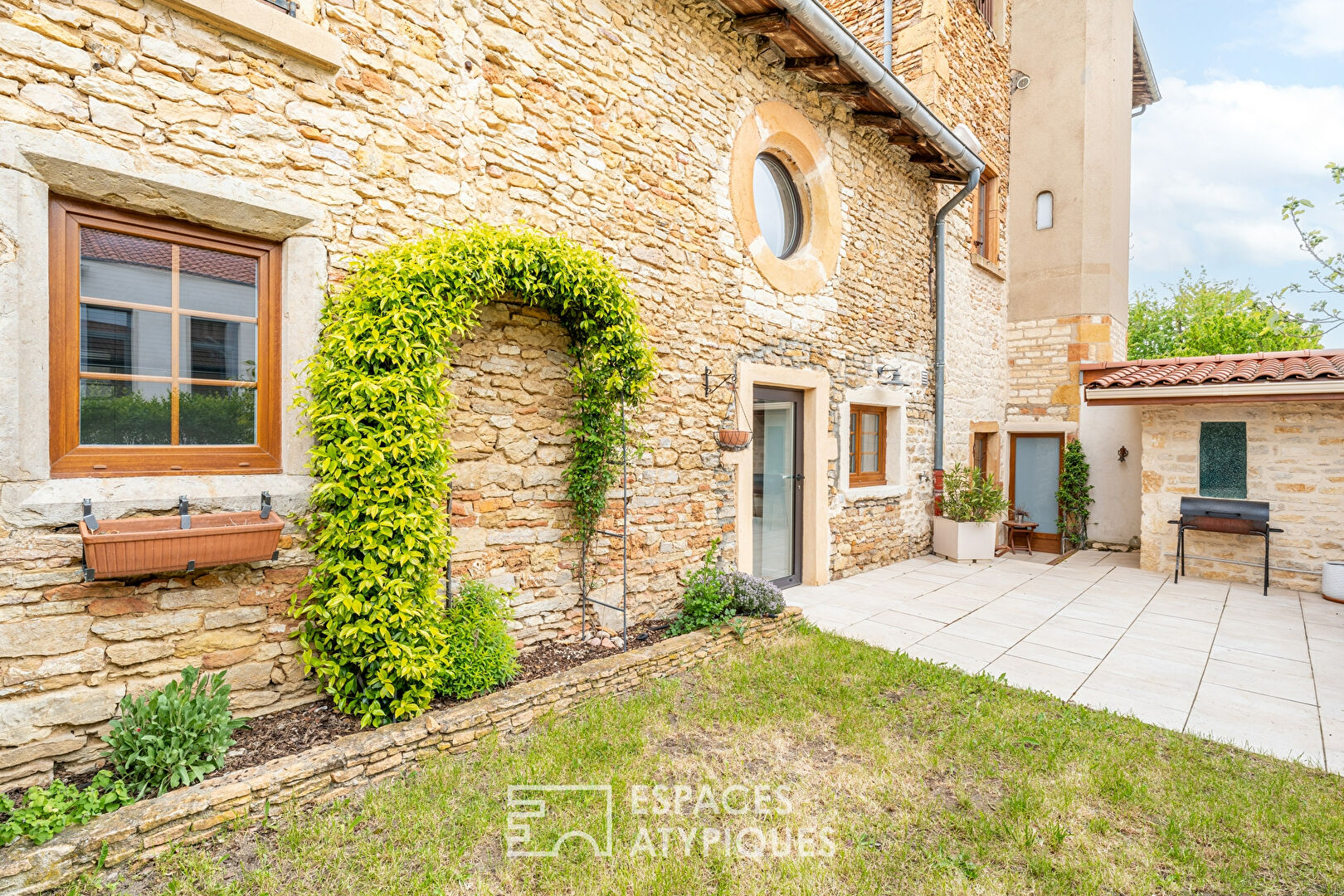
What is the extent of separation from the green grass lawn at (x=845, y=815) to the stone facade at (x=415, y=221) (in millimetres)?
993

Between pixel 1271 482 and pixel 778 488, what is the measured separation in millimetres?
5575

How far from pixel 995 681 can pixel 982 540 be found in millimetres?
4158

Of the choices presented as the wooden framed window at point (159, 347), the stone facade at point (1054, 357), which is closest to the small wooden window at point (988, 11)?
the stone facade at point (1054, 357)

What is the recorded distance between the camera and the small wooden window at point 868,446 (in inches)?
267

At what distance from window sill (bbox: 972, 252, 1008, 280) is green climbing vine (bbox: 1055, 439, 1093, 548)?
2.80 metres

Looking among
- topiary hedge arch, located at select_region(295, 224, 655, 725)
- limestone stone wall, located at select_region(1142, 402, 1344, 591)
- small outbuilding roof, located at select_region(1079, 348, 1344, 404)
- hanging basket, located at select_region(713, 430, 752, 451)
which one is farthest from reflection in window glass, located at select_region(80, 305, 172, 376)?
limestone stone wall, located at select_region(1142, 402, 1344, 591)

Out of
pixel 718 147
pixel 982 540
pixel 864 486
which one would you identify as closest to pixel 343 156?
pixel 718 147

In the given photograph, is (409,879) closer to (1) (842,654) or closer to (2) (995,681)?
(1) (842,654)

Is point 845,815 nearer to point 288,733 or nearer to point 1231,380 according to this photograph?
point 288,733

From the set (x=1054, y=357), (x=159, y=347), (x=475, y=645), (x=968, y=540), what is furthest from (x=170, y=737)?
(x=1054, y=357)

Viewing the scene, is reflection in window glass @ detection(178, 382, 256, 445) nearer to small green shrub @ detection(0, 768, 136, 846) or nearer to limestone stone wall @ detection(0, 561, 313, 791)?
limestone stone wall @ detection(0, 561, 313, 791)

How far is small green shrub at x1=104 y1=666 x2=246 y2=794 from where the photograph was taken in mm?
2242

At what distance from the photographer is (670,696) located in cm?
343

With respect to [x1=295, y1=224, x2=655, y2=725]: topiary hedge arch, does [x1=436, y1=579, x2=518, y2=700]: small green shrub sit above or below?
below
